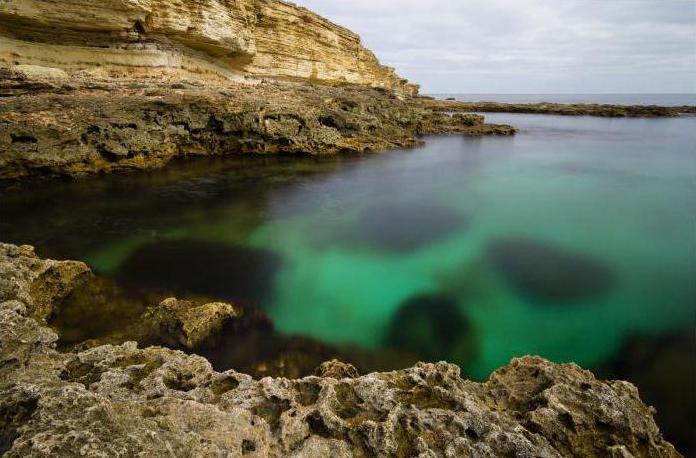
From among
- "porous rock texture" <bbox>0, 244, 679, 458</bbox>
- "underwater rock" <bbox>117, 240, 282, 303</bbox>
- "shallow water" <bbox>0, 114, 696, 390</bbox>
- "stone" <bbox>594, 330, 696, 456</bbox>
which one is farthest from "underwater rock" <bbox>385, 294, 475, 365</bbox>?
"underwater rock" <bbox>117, 240, 282, 303</bbox>

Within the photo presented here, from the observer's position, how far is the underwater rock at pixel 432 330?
5703 millimetres

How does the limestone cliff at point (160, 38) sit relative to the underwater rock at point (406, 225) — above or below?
above

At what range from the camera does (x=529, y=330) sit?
6.24 metres

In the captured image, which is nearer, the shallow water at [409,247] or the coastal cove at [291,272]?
the coastal cove at [291,272]

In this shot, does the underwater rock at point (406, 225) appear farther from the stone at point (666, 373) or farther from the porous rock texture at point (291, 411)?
the porous rock texture at point (291, 411)

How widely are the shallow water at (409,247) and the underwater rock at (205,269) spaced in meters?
0.04

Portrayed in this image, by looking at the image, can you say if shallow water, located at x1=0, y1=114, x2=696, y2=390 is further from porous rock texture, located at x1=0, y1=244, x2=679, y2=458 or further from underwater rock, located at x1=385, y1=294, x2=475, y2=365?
porous rock texture, located at x1=0, y1=244, x2=679, y2=458

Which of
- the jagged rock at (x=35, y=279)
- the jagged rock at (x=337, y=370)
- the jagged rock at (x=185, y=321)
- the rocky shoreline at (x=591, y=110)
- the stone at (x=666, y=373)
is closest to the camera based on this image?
the stone at (x=666, y=373)

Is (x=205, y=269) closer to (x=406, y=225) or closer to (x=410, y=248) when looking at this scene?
(x=410, y=248)

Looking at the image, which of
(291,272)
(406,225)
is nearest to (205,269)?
(291,272)

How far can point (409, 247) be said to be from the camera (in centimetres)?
928

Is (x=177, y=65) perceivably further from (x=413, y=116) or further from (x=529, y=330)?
(x=529, y=330)

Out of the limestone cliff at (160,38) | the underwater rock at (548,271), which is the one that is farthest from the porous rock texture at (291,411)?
the limestone cliff at (160,38)

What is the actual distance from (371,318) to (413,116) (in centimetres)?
2450
